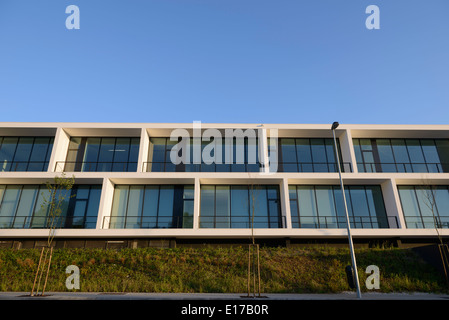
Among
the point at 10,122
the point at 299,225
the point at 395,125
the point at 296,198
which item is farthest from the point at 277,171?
the point at 10,122

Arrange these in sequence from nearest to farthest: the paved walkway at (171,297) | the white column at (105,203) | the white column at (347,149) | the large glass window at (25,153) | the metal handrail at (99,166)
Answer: the paved walkway at (171,297), the white column at (105,203), the white column at (347,149), the large glass window at (25,153), the metal handrail at (99,166)

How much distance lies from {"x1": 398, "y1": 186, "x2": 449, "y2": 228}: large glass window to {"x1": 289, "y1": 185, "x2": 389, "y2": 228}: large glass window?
1.96 meters

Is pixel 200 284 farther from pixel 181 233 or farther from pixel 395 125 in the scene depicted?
pixel 395 125

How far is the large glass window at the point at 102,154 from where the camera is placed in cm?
2406

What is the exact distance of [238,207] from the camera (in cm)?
2289

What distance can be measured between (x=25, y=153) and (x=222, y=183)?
17.4 meters

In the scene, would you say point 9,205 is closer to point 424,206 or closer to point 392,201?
point 392,201

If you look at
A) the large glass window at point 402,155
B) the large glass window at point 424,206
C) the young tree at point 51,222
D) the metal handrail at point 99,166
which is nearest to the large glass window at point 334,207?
the large glass window at point 424,206

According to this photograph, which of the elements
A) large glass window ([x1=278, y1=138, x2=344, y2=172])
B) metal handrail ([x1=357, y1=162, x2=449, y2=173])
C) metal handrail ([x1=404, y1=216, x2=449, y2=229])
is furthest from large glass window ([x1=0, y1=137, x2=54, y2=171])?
metal handrail ([x1=404, y1=216, x2=449, y2=229])

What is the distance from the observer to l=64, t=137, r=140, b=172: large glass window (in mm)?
24062

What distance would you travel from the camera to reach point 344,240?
21469mm

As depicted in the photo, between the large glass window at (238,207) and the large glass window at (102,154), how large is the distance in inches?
281

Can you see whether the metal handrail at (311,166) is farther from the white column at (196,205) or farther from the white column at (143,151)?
the white column at (143,151)

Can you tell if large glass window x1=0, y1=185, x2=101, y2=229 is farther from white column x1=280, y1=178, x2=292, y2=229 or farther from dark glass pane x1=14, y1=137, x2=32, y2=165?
white column x1=280, y1=178, x2=292, y2=229
